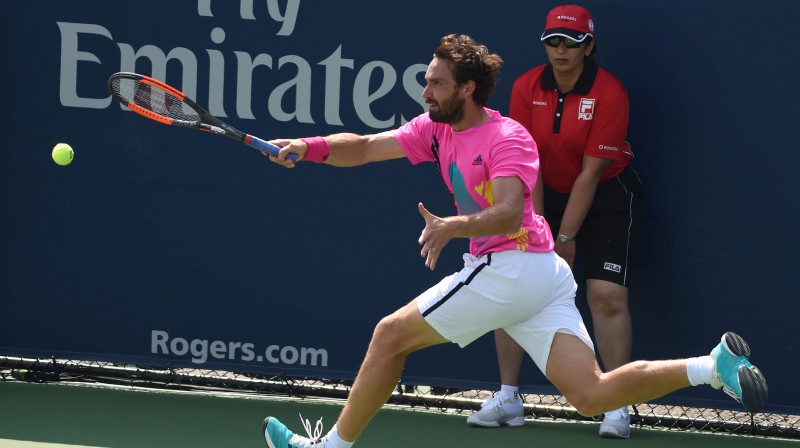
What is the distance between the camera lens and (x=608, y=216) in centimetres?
531

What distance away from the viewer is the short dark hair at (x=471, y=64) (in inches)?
167

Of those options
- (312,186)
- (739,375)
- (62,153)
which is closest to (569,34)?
(312,186)

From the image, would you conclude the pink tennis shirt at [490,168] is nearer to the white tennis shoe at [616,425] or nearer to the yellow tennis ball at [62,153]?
the white tennis shoe at [616,425]

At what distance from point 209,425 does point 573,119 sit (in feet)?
6.11

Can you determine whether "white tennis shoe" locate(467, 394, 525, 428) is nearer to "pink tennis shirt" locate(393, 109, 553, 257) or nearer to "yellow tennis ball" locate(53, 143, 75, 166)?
"pink tennis shirt" locate(393, 109, 553, 257)

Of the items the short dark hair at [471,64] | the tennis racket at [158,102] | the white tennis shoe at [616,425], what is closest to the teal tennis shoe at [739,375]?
the short dark hair at [471,64]

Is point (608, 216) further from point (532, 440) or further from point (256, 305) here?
point (256, 305)

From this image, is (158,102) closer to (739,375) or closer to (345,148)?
(345,148)

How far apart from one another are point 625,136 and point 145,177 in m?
→ 2.01

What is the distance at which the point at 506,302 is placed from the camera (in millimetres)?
4160

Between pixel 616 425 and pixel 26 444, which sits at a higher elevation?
pixel 26 444

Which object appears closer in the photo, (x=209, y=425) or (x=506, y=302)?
(x=506, y=302)

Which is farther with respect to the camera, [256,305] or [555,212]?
[256,305]

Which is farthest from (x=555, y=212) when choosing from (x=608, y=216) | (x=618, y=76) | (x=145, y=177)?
Result: (x=145, y=177)
